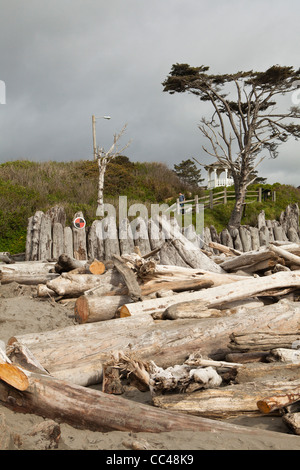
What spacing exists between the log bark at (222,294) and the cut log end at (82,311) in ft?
1.62

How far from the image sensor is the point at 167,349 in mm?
4125

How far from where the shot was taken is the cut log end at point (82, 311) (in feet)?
17.5

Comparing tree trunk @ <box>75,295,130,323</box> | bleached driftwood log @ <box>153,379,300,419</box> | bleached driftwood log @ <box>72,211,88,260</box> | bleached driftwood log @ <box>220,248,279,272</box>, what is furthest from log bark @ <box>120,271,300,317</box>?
bleached driftwood log @ <box>72,211,88,260</box>

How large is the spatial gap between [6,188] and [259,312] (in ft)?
52.9

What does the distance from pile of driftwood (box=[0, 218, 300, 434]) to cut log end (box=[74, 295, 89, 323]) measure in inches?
0.6

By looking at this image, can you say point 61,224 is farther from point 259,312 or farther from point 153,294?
point 259,312

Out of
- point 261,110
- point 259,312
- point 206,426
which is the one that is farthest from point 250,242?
point 261,110

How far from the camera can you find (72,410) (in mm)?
2676

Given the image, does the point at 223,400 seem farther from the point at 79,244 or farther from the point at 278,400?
the point at 79,244

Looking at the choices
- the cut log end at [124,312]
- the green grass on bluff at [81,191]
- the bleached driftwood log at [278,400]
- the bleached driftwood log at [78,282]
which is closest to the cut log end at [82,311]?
the cut log end at [124,312]

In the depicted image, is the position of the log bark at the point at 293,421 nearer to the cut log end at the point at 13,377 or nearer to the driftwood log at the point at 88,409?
the driftwood log at the point at 88,409

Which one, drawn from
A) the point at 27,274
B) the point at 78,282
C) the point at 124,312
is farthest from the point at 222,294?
the point at 27,274

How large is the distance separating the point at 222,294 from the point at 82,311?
1.89 m

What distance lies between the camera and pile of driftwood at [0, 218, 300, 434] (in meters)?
2.72
